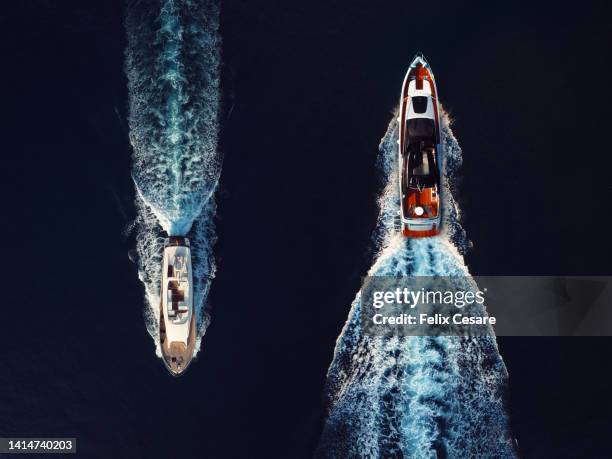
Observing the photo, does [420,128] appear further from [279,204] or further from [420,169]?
[279,204]

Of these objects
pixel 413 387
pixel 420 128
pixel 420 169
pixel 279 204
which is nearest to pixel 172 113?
pixel 279 204

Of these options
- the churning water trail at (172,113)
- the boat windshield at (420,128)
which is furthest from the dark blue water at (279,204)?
the boat windshield at (420,128)

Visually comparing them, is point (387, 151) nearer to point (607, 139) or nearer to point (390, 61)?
point (390, 61)

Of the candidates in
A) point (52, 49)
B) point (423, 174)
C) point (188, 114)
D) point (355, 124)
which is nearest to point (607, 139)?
point (423, 174)

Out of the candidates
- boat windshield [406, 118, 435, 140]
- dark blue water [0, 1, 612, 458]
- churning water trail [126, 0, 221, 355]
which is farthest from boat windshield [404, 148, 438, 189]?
churning water trail [126, 0, 221, 355]

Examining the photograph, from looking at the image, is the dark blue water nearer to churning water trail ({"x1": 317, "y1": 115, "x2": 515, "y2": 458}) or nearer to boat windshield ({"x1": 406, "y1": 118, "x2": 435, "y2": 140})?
churning water trail ({"x1": 317, "y1": 115, "x2": 515, "y2": 458})

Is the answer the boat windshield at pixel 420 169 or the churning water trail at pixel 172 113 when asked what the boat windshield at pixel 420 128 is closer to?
the boat windshield at pixel 420 169
